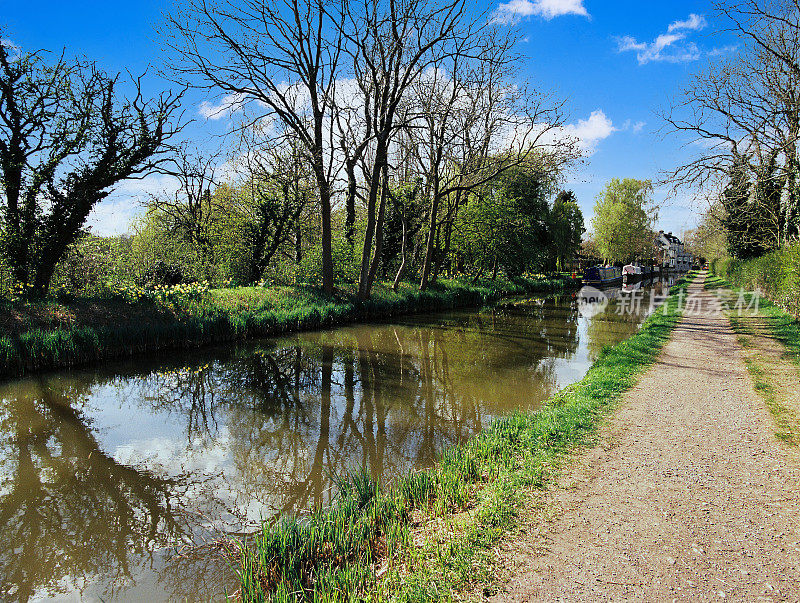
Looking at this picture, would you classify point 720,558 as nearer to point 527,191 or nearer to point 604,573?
point 604,573

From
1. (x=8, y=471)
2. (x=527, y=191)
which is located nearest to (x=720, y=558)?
(x=8, y=471)

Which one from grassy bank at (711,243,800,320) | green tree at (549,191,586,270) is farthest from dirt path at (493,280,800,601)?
green tree at (549,191,586,270)

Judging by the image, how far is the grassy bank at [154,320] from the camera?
925cm

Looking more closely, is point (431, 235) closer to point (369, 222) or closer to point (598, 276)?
point (369, 222)

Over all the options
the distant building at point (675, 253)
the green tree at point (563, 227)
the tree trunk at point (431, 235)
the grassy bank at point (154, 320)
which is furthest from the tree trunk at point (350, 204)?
the distant building at point (675, 253)

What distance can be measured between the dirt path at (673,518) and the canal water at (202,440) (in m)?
2.06

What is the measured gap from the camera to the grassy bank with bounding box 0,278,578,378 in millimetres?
9250

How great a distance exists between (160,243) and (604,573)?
20.8 m

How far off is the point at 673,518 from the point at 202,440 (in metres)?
5.46

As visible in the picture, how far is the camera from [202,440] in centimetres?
610

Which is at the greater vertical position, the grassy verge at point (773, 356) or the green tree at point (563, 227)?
the green tree at point (563, 227)

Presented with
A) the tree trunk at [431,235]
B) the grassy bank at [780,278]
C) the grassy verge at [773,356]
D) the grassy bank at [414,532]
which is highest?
the tree trunk at [431,235]

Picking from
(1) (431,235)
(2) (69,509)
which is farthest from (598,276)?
(2) (69,509)

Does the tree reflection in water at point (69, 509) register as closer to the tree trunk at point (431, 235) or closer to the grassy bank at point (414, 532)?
the grassy bank at point (414, 532)
